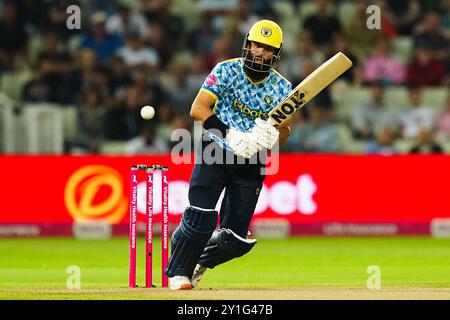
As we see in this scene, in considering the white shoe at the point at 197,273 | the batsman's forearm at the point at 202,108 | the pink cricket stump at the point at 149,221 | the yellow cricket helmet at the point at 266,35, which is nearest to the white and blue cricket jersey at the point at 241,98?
the batsman's forearm at the point at 202,108

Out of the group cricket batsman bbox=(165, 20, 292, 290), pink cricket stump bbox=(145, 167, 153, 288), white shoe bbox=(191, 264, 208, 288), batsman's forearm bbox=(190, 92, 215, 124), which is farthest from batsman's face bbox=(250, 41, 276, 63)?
white shoe bbox=(191, 264, 208, 288)

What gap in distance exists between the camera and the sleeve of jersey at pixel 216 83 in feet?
27.6

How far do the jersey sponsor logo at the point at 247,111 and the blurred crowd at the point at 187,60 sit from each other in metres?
6.83

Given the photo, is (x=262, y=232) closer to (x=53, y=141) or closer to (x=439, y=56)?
(x=53, y=141)

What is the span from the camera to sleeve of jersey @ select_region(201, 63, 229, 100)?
8.41 metres

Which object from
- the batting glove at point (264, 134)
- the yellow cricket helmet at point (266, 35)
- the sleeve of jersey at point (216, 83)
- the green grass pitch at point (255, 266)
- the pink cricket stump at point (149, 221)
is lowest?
the green grass pitch at point (255, 266)

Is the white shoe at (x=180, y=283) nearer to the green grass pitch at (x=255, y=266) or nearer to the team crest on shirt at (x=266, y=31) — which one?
the green grass pitch at (x=255, y=266)

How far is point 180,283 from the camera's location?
8461 millimetres

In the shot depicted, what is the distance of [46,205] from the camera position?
14.5 meters

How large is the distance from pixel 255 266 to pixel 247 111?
3141mm

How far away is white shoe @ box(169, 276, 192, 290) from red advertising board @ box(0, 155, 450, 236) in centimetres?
555

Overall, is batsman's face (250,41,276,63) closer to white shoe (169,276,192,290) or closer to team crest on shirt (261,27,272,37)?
team crest on shirt (261,27,272,37)

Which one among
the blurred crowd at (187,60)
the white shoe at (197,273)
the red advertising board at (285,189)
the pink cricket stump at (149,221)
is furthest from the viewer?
the blurred crowd at (187,60)

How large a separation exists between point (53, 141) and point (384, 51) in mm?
5089
